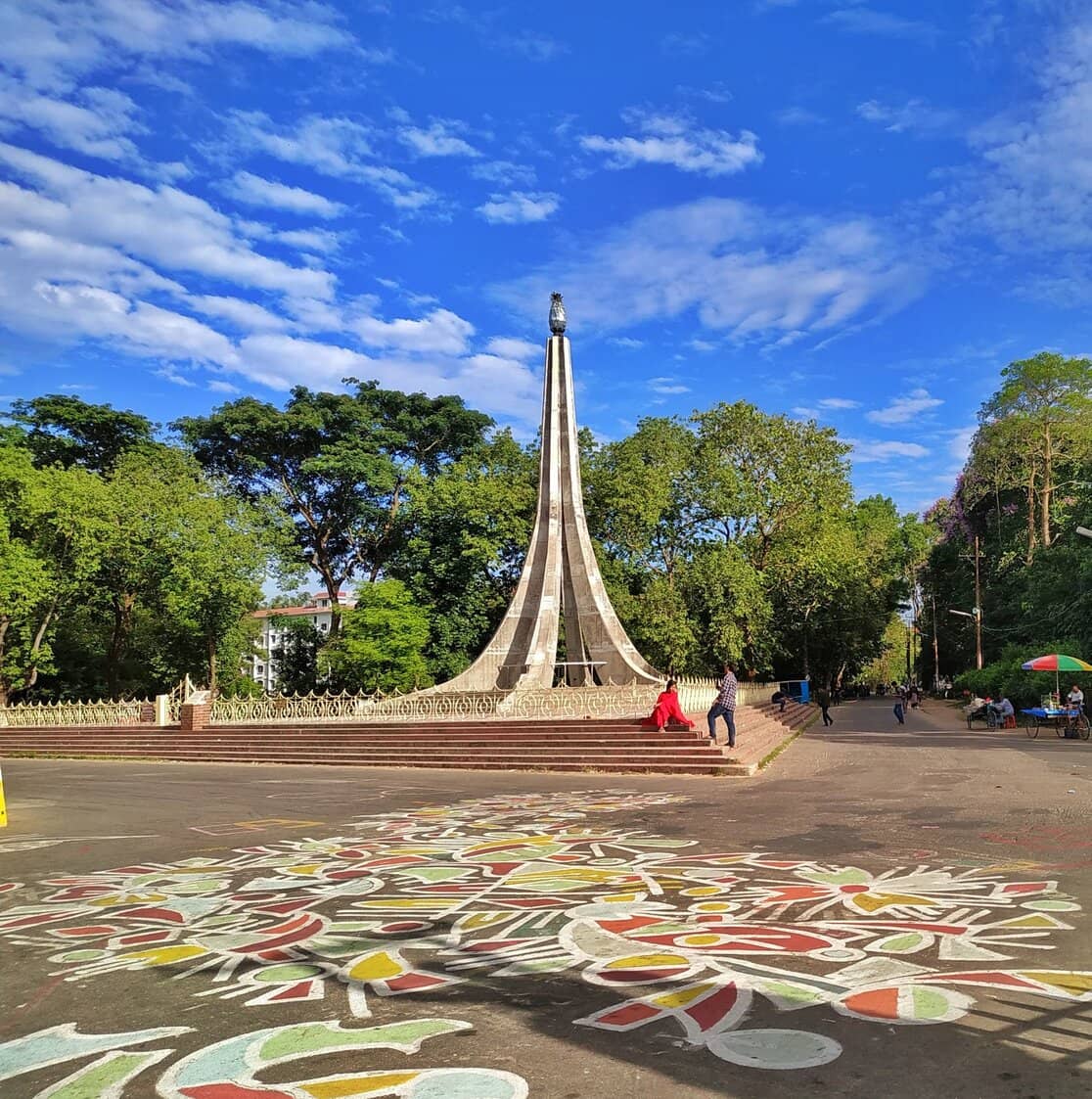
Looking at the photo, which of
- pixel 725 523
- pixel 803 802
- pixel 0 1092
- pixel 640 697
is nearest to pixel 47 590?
pixel 640 697

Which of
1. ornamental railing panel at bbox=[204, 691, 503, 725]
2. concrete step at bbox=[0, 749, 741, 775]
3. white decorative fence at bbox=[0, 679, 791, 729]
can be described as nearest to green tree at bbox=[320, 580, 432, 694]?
white decorative fence at bbox=[0, 679, 791, 729]

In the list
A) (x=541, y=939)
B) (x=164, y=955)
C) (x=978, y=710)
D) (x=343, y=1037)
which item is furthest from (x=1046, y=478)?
(x=343, y=1037)

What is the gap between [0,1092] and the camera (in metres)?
3.16

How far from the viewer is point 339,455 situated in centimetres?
3875

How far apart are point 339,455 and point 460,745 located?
75.7 ft

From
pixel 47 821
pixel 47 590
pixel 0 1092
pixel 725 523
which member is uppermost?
pixel 725 523

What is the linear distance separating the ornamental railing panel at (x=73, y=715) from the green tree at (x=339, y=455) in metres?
12.2

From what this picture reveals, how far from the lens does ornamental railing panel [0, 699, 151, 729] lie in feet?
88.4

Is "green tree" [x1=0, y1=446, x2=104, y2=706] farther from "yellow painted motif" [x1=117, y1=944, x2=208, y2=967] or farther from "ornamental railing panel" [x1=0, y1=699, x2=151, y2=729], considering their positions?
"yellow painted motif" [x1=117, y1=944, x2=208, y2=967]

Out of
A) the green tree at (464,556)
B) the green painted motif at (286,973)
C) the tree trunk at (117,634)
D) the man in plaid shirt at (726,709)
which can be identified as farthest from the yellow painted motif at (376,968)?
the tree trunk at (117,634)

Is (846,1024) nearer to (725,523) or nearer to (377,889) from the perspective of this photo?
(377,889)

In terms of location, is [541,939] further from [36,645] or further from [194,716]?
[36,645]

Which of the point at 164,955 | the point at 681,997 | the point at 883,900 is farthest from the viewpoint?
the point at 883,900

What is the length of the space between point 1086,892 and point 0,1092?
5.96m
